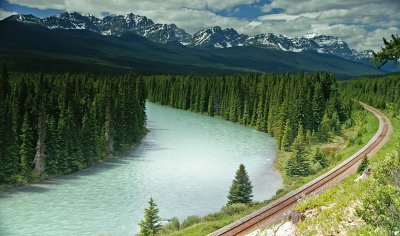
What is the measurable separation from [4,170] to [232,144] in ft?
161

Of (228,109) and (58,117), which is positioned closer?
(58,117)

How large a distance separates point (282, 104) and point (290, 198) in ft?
214

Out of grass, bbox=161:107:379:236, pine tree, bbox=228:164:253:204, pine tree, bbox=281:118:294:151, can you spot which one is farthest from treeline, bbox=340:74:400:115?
pine tree, bbox=228:164:253:204

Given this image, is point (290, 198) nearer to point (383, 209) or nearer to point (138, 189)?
point (383, 209)

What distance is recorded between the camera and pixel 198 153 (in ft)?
265

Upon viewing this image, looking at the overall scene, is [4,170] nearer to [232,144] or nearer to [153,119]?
[232,144]

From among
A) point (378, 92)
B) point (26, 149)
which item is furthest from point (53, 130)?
point (378, 92)

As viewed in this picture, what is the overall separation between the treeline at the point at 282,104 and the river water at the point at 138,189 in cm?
737

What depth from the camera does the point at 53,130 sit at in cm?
6294

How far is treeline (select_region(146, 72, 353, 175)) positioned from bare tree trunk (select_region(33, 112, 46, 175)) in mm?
37275

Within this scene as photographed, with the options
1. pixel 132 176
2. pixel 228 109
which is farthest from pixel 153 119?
pixel 132 176

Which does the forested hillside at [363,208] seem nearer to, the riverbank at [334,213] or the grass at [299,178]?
the riverbank at [334,213]

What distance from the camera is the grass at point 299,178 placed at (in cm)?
3312

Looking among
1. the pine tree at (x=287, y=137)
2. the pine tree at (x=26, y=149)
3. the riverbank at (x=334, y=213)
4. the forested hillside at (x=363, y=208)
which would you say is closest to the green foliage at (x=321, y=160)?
the pine tree at (x=287, y=137)
